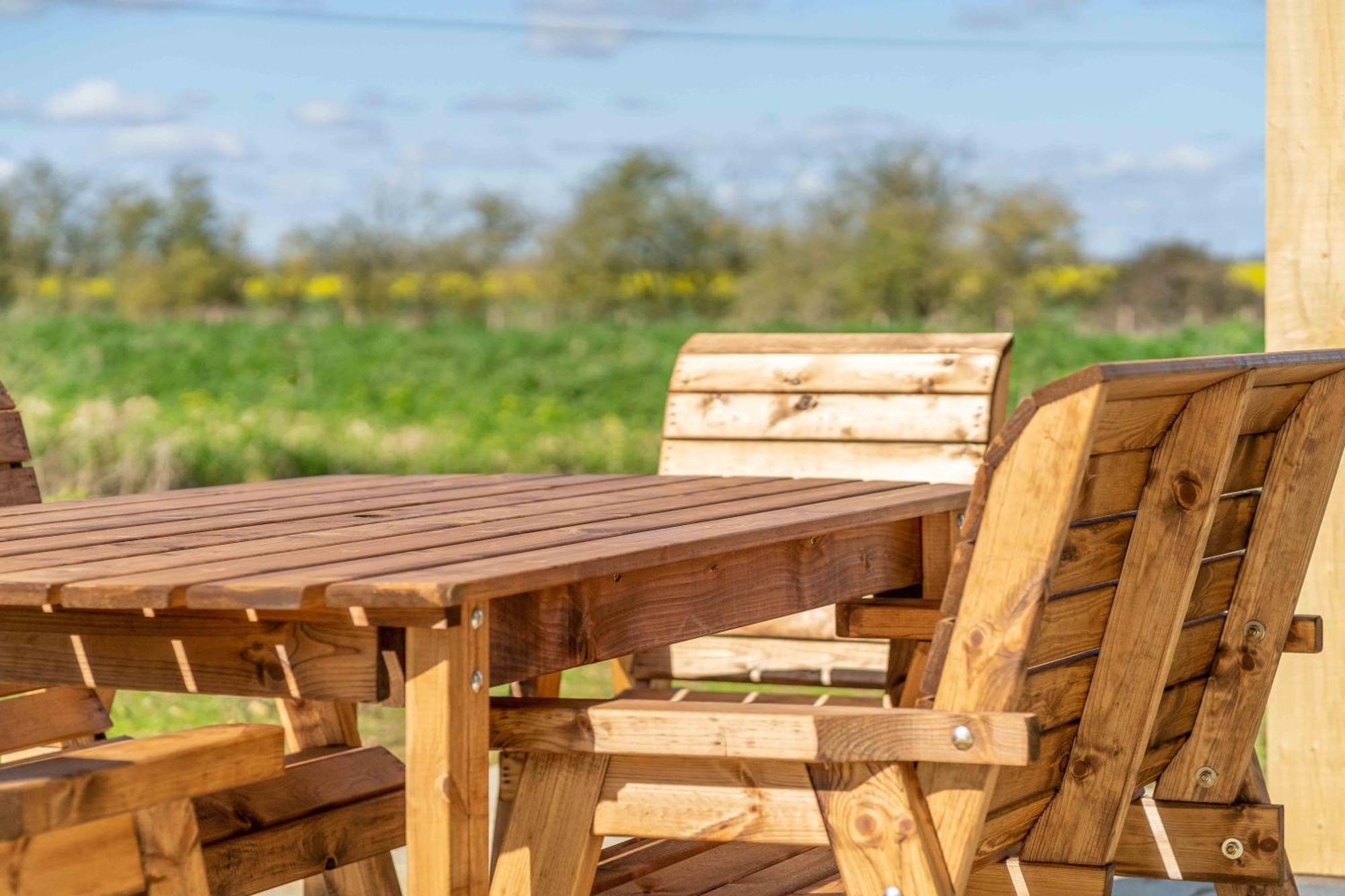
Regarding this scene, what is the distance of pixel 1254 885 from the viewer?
7.56 ft

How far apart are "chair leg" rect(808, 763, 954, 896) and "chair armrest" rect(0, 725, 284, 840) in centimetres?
55

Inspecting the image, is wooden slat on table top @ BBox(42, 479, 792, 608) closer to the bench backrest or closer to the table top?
the table top

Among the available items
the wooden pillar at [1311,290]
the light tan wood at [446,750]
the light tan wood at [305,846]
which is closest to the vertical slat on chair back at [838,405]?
the wooden pillar at [1311,290]

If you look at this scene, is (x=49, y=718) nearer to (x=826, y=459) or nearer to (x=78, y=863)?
(x=78, y=863)

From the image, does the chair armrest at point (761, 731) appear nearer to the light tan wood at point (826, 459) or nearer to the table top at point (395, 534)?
the table top at point (395, 534)

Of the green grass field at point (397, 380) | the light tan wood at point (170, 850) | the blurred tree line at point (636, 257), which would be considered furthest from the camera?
the blurred tree line at point (636, 257)

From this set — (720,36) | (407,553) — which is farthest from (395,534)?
(720,36)

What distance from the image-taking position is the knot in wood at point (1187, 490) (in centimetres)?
197

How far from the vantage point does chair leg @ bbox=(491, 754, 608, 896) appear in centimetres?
182

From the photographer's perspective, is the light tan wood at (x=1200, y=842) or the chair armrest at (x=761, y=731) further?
the light tan wood at (x=1200, y=842)

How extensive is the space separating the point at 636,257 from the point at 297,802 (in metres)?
27.2

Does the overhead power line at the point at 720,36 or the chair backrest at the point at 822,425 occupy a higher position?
the overhead power line at the point at 720,36

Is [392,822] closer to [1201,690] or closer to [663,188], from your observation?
[1201,690]

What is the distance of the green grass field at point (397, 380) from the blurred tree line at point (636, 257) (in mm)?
5703
